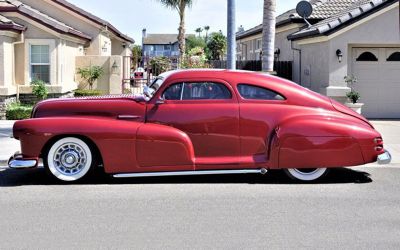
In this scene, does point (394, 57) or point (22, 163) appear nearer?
point (22, 163)

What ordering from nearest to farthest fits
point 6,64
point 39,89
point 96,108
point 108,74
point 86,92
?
point 96,108 → point 6,64 → point 39,89 → point 86,92 → point 108,74

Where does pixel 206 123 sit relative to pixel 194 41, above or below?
below

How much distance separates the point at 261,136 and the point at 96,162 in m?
2.36

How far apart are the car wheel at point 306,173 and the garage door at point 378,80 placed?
389 inches

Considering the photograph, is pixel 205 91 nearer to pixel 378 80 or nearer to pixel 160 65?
pixel 378 80

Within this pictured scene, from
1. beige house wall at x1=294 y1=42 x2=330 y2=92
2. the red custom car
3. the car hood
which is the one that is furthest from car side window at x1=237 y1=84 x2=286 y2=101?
beige house wall at x1=294 y1=42 x2=330 y2=92

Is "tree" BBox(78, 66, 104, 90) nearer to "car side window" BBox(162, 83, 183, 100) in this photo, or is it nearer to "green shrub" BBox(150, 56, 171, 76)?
"green shrub" BBox(150, 56, 171, 76)

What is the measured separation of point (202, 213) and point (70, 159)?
2.49 metres

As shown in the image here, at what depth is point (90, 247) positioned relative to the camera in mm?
5398

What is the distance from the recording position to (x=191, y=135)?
834 cm

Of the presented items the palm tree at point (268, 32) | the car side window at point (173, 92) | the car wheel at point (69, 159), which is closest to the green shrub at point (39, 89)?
the palm tree at point (268, 32)

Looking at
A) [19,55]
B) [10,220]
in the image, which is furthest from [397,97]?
[10,220]

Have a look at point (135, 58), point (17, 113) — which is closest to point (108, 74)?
point (17, 113)

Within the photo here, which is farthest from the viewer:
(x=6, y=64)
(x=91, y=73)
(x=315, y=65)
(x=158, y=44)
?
(x=158, y=44)
